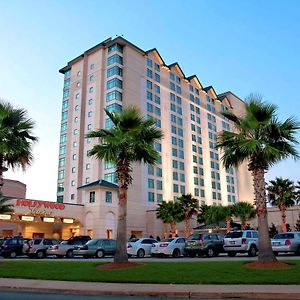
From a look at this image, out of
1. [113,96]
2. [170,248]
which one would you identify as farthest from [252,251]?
[113,96]

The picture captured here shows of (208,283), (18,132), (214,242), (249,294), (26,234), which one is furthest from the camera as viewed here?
(26,234)

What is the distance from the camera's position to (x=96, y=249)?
31484 mm

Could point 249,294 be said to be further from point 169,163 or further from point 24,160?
point 169,163

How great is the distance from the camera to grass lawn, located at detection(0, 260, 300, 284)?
44.1ft

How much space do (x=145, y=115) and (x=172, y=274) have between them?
62778 mm

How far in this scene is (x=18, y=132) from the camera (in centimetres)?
2347

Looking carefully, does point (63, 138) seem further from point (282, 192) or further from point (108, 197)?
point (282, 192)

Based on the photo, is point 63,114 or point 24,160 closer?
point 24,160

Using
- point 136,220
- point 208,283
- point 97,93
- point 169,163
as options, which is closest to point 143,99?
point 97,93

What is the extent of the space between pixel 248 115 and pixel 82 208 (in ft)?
138

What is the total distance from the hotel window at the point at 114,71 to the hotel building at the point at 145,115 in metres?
0.20

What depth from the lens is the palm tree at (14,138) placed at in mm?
22594

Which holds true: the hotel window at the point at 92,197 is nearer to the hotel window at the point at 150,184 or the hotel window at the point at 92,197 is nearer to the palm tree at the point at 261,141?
the hotel window at the point at 150,184

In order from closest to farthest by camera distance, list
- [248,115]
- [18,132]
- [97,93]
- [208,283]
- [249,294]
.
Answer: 1. [249,294]
2. [208,283]
3. [248,115]
4. [18,132]
5. [97,93]
